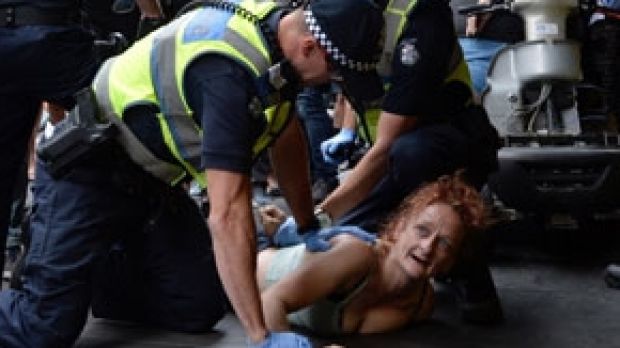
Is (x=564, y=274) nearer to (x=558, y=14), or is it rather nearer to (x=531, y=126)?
(x=531, y=126)

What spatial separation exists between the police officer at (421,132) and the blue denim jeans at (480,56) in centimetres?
99

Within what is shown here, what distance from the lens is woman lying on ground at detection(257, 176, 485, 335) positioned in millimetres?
2301

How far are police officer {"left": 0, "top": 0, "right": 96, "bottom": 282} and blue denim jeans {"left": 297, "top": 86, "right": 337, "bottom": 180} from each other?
6.85ft

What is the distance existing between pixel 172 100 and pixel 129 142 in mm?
227

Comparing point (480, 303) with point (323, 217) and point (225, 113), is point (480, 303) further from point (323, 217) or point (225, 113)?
point (225, 113)

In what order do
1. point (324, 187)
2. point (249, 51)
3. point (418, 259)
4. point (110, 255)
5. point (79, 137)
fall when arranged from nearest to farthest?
point (249, 51) < point (79, 137) < point (418, 259) < point (110, 255) < point (324, 187)

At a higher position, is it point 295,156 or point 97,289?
point 295,156

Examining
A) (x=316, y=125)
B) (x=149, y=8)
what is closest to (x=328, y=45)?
(x=149, y=8)

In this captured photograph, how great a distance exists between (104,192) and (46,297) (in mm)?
313

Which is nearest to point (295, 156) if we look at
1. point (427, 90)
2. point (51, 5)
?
point (427, 90)

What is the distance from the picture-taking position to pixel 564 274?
3.21 meters

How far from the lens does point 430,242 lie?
7.65 ft

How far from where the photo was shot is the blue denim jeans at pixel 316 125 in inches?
177

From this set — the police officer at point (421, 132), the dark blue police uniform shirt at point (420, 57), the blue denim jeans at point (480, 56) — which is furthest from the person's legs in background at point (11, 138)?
the blue denim jeans at point (480, 56)
